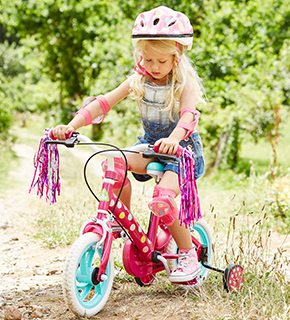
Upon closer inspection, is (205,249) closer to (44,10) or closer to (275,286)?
(275,286)

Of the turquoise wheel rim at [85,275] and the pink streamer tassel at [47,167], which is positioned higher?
the pink streamer tassel at [47,167]

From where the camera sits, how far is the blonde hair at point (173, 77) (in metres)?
2.36

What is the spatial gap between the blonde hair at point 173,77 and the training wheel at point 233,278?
1.04 metres

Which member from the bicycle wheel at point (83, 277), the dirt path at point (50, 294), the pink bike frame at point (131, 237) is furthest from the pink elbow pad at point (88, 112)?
the dirt path at point (50, 294)

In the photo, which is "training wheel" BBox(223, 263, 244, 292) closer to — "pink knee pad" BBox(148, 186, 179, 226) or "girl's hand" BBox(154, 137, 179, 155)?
"pink knee pad" BBox(148, 186, 179, 226)

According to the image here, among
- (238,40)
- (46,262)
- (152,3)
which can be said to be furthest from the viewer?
(152,3)

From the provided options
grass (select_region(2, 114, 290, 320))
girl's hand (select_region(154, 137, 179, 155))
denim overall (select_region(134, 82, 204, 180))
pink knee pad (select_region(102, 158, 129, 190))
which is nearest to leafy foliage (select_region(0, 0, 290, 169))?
grass (select_region(2, 114, 290, 320))

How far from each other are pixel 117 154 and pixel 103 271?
0.66m

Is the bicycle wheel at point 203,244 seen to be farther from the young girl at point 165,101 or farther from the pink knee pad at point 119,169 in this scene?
the pink knee pad at point 119,169

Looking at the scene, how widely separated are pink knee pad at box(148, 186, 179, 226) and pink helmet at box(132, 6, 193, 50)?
2.84ft

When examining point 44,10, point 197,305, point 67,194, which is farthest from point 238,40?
point 44,10

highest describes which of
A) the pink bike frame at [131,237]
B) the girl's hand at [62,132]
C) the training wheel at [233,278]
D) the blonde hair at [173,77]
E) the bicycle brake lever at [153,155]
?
the blonde hair at [173,77]

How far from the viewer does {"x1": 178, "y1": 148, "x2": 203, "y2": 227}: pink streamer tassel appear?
2178 mm

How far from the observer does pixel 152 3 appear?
9156 mm
